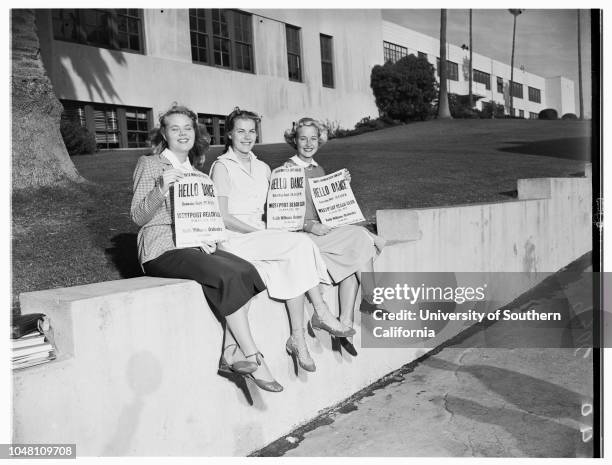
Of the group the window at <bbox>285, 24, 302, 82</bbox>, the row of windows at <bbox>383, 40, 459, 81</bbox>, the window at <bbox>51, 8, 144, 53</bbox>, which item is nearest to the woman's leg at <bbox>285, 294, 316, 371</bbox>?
the row of windows at <bbox>383, 40, 459, 81</bbox>

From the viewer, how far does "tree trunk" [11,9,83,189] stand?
5648mm

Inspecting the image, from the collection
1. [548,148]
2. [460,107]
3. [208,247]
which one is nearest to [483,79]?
[548,148]

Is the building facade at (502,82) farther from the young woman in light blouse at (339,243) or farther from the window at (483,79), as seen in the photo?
the young woman in light blouse at (339,243)

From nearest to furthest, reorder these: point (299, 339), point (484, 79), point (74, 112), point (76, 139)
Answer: point (299, 339)
point (484, 79)
point (76, 139)
point (74, 112)

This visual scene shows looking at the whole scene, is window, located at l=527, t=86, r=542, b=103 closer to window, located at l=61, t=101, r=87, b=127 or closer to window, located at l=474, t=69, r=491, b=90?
window, located at l=474, t=69, r=491, b=90

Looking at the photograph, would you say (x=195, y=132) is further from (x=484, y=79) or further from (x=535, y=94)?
(x=484, y=79)

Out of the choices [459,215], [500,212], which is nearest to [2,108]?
[459,215]

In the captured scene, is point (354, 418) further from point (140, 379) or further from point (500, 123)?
point (500, 123)

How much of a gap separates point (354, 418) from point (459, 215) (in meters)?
2.20

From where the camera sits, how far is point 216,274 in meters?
3.01

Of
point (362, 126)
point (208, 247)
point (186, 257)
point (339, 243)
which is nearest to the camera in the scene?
point (186, 257)

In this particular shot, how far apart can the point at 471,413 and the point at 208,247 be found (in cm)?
180

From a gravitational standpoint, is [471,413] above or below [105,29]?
below

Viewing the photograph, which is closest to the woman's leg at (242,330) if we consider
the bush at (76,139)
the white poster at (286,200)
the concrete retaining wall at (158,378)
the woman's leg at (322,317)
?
the concrete retaining wall at (158,378)
